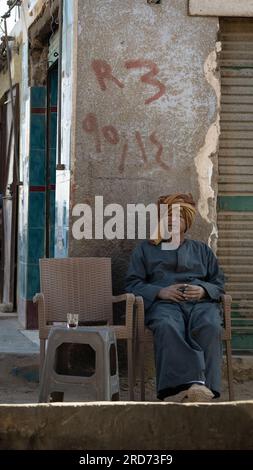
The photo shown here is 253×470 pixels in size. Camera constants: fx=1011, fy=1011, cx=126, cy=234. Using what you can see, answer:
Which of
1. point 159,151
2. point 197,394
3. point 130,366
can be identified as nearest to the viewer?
point 197,394

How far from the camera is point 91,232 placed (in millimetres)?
6961

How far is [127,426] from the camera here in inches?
144

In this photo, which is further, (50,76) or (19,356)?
(50,76)

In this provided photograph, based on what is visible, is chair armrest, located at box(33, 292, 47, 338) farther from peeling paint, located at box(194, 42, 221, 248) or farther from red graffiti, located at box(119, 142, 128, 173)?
peeling paint, located at box(194, 42, 221, 248)

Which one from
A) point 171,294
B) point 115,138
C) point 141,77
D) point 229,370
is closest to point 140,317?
point 171,294

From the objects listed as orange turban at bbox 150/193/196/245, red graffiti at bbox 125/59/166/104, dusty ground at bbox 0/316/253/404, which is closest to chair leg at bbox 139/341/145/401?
dusty ground at bbox 0/316/253/404

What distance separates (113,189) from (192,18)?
1302mm

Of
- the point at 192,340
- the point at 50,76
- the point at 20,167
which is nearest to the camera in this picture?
the point at 192,340

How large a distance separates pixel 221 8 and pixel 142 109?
0.89 metres

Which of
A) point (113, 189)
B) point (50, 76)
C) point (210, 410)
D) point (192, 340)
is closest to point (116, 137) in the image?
point (113, 189)

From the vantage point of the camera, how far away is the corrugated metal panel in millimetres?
7145

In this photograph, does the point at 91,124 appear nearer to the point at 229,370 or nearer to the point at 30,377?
the point at 30,377

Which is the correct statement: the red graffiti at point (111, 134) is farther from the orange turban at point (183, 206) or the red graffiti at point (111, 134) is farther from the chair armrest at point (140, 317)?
the chair armrest at point (140, 317)
